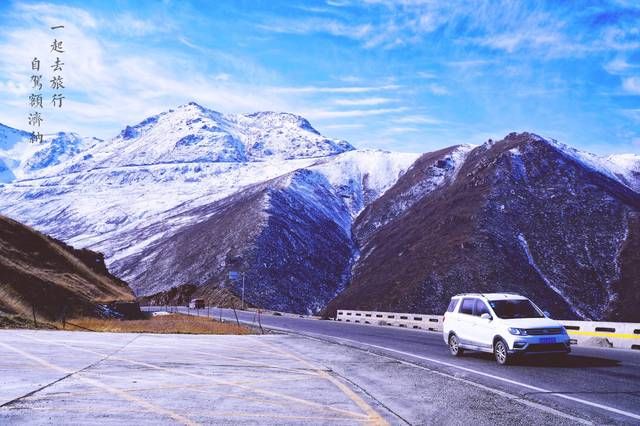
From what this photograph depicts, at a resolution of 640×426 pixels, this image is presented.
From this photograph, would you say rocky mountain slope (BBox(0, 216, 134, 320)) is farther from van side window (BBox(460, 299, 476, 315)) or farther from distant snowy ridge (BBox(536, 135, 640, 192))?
distant snowy ridge (BBox(536, 135, 640, 192))

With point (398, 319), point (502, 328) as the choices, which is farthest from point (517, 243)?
point (502, 328)

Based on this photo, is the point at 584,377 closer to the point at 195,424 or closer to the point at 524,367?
the point at 524,367

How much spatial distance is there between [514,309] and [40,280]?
3143 cm

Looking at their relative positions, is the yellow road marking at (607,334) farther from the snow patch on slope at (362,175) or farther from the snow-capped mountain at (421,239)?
the snow patch on slope at (362,175)

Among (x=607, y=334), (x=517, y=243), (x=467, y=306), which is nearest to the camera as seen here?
(x=467, y=306)

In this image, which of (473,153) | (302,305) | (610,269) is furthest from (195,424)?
(473,153)

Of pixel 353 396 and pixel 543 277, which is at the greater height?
pixel 543 277

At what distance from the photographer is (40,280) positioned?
37.5 metres

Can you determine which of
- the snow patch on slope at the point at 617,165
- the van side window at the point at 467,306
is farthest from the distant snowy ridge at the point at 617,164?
the van side window at the point at 467,306

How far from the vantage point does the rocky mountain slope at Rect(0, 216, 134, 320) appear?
33125 mm

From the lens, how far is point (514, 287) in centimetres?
7906

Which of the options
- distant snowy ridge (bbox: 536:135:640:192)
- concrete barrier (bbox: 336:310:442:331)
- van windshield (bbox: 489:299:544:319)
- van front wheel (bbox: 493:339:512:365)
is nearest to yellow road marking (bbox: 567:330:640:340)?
van windshield (bbox: 489:299:544:319)

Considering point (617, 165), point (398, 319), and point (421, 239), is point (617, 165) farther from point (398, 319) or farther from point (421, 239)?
point (398, 319)

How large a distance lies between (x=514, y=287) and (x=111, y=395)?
75.8 m
